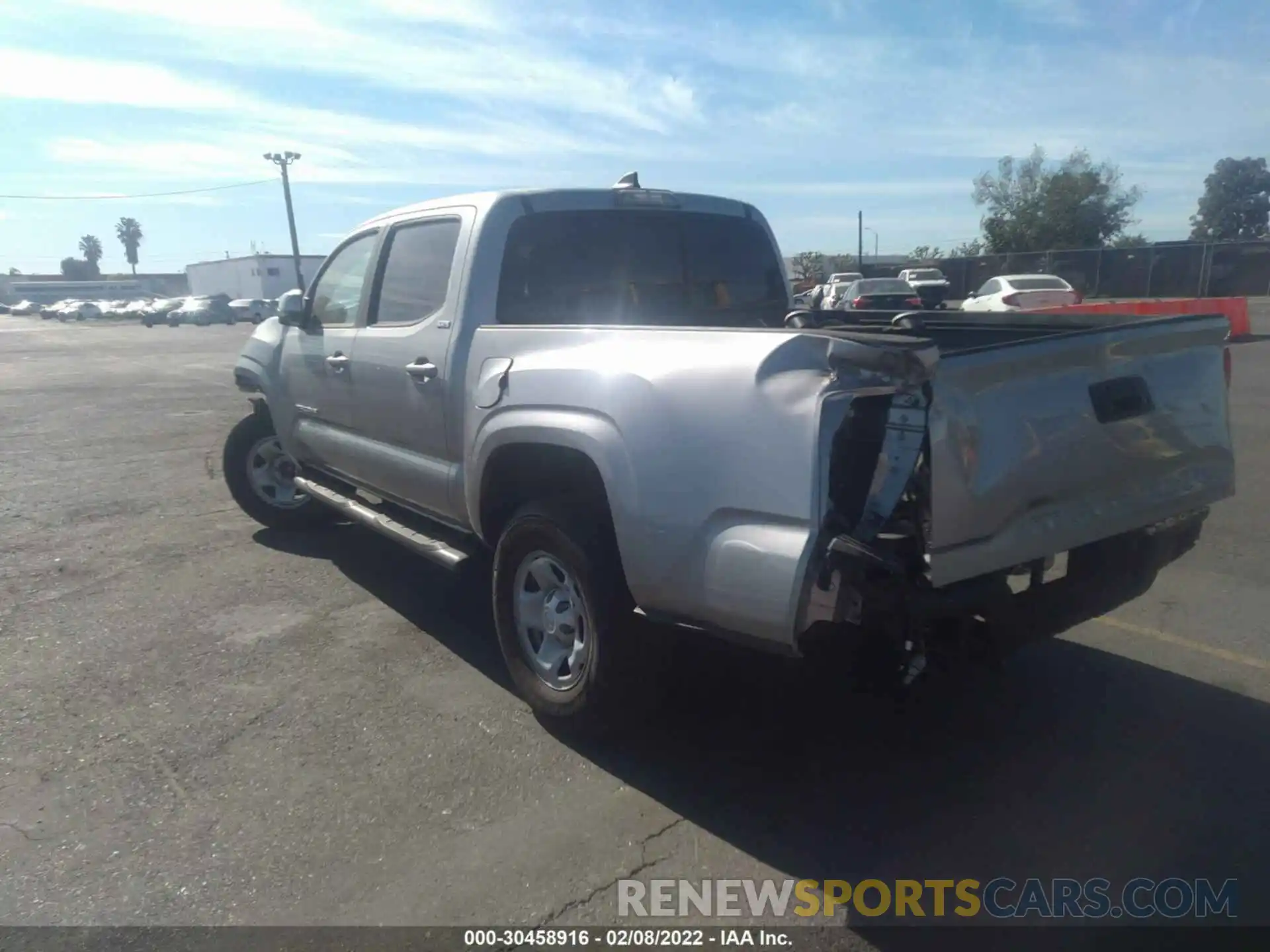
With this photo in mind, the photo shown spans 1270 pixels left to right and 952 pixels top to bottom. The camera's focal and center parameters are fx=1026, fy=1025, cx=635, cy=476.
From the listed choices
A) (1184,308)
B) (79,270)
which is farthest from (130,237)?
(1184,308)

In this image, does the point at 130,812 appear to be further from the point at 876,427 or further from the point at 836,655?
the point at 876,427

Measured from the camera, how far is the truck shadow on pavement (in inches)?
125

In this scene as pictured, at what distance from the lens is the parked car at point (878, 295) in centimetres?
2114

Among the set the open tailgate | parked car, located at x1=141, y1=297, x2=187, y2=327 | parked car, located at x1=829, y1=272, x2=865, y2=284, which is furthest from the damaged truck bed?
parked car, located at x1=141, y1=297, x2=187, y2=327

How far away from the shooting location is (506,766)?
3.86 meters

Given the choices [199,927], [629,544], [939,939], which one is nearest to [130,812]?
[199,927]

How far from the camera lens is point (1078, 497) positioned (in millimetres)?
3236

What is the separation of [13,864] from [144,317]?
64.5 metres

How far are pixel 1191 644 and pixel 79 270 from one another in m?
189

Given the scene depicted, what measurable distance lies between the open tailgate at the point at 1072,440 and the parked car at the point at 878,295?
16.9 metres

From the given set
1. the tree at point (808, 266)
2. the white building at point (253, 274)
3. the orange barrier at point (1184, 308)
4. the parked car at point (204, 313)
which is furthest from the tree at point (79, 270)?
the orange barrier at point (1184, 308)

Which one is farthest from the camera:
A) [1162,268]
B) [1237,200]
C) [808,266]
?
[1237,200]

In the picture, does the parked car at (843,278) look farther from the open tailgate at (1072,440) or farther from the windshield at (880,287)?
the open tailgate at (1072,440)

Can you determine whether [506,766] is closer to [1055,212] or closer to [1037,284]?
[1037,284]
